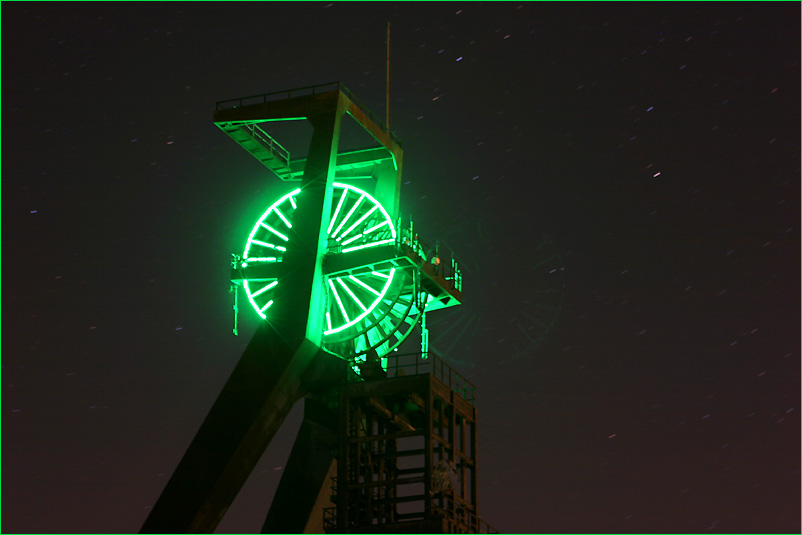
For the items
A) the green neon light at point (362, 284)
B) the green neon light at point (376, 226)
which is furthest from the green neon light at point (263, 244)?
the green neon light at point (376, 226)

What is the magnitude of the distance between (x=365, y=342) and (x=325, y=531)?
29.1 feet

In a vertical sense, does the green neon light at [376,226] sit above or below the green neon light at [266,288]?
above

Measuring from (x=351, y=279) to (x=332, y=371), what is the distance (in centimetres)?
426

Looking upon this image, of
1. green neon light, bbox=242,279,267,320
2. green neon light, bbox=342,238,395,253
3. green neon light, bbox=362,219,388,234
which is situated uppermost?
green neon light, bbox=362,219,388,234

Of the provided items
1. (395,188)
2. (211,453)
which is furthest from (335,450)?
(395,188)

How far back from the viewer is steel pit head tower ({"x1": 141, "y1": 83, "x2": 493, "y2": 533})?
187 ft

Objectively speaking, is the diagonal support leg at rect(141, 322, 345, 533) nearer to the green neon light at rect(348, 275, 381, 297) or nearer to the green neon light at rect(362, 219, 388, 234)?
the green neon light at rect(348, 275, 381, 297)

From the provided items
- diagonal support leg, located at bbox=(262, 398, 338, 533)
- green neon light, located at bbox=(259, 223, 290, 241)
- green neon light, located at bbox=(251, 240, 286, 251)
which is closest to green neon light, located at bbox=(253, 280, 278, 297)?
green neon light, located at bbox=(251, 240, 286, 251)

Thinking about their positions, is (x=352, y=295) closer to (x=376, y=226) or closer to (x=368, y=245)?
(x=368, y=245)

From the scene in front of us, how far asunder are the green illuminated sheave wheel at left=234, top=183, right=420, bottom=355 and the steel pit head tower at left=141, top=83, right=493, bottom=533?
0.06 metres

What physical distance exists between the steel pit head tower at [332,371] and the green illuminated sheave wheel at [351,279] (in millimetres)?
62

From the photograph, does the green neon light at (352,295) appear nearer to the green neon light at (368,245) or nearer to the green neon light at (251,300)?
the green neon light at (368,245)

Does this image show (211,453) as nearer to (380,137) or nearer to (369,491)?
(369,491)

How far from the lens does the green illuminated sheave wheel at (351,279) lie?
199ft
